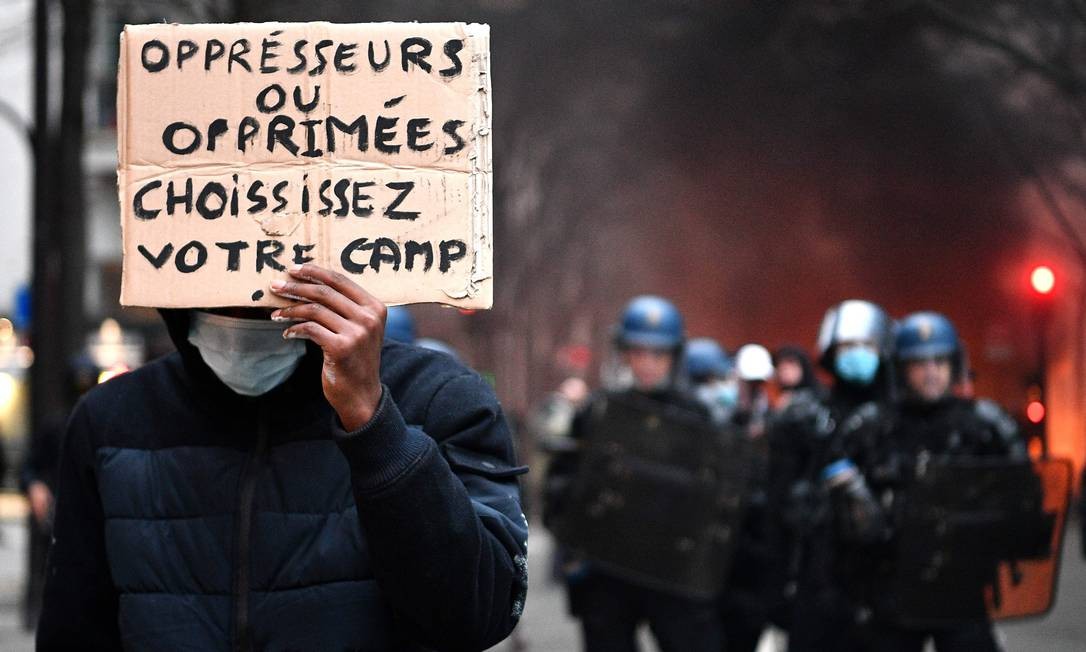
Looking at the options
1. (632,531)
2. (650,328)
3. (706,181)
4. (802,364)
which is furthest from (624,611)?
(706,181)

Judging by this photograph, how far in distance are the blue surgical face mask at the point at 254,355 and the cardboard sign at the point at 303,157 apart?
12 centimetres

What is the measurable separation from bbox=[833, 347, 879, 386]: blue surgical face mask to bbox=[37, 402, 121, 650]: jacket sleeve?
193 inches

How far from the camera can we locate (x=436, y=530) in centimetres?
249

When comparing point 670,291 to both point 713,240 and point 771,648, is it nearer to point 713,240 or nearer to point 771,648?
point 713,240

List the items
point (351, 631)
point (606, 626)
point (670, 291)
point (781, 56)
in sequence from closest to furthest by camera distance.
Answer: point (351, 631), point (606, 626), point (781, 56), point (670, 291)

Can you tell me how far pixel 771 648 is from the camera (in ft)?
36.0

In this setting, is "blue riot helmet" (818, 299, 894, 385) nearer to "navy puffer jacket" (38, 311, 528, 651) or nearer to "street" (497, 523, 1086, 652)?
"street" (497, 523, 1086, 652)

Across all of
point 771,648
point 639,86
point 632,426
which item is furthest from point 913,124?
point 632,426

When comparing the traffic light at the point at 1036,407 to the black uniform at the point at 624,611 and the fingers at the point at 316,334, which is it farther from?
the fingers at the point at 316,334

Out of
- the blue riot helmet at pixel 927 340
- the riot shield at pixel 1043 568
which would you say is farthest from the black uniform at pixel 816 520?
the riot shield at pixel 1043 568

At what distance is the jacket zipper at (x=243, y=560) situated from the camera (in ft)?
8.73

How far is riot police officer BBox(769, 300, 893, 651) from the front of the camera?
6.50 meters

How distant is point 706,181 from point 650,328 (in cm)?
2325

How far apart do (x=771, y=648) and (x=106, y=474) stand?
28.2ft
